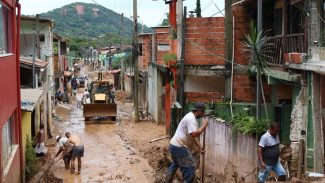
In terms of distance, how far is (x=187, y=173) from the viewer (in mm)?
8773

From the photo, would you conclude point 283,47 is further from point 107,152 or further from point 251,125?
point 107,152

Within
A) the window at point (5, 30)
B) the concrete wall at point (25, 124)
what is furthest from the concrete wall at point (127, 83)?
the window at point (5, 30)

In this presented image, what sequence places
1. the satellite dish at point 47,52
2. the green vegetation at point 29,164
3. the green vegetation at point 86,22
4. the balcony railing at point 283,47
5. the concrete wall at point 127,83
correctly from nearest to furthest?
1. the balcony railing at point 283,47
2. the green vegetation at point 29,164
3. the satellite dish at point 47,52
4. the concrete wall at point 127,83
5. the green vegetation at point 86,22

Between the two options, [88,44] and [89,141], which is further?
[88,44]

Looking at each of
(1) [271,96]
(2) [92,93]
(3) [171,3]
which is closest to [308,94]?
(1) [271,96]

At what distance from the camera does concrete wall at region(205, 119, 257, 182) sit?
10.1 m

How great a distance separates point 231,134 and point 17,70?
18.5ft

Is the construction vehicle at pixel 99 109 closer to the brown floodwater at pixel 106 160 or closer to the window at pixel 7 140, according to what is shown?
the brown floodwater at pixel 106 160

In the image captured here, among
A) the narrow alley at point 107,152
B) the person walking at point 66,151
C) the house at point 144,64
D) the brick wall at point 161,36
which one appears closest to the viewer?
the narrow alley at point 107,152

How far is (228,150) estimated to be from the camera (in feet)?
37.5

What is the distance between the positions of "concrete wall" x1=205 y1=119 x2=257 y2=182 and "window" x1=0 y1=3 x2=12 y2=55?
5466 millimetres

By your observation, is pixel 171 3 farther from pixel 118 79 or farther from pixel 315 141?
pixel 118 79

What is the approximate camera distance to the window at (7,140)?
9555 mm

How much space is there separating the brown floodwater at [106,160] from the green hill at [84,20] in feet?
347
